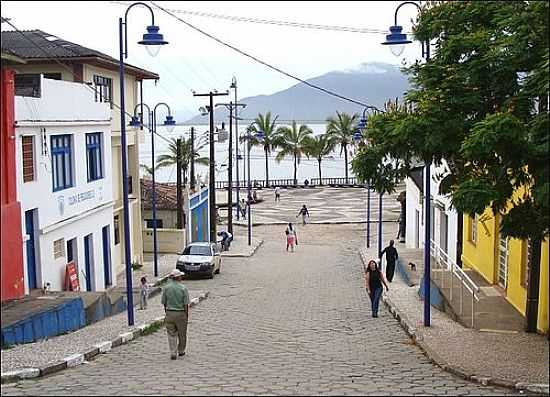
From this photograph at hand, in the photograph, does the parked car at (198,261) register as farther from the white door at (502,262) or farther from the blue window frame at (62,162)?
the white door at (502,262)

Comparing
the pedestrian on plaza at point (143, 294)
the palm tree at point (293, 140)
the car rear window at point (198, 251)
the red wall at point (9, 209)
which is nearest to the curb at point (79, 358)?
the red wall at point (9, 209)

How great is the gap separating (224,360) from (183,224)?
26389 mm

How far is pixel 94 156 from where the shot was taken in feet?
85.8

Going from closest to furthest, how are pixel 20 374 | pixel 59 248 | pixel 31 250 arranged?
pixel 20 374 → pixel 31 250 → pixel 59 248

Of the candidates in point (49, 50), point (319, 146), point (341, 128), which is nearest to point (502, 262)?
point (49, 50)

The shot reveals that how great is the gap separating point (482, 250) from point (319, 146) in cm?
5916

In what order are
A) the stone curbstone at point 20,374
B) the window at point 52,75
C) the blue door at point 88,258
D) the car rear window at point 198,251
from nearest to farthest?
the stone curbstone at point 20,374
the blue door at point 88,258
the window at point 52,75
the car rear window at point 198,251

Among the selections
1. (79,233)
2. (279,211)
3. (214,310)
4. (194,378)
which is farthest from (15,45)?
(279,211)

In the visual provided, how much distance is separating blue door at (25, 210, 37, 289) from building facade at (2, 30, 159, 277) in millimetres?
3607

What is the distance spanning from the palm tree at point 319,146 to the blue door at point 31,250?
202 ft

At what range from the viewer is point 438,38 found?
12805 mm

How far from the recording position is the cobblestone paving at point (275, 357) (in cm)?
974

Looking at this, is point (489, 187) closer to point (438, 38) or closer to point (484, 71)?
point (484, 71)

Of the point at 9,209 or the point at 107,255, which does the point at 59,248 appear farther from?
the point at 107,255
